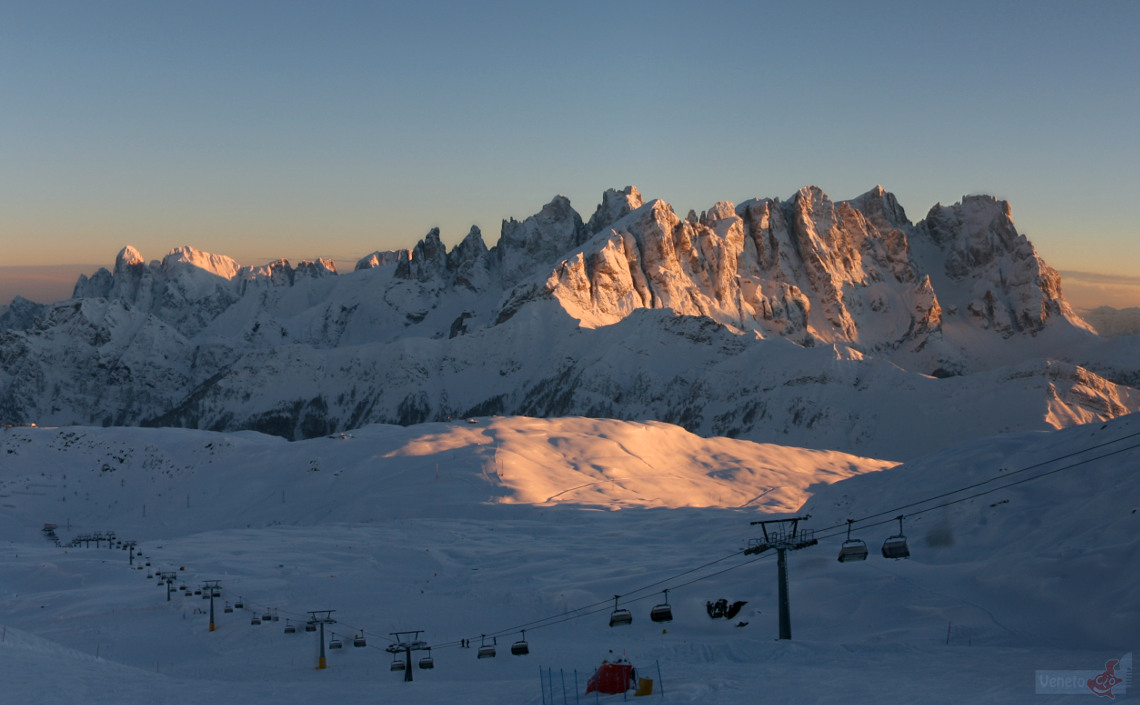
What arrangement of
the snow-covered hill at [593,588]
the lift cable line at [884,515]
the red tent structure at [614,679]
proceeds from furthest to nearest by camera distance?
the lift cable line at [884,515] → the snow-covered hill at [593,588] → the red tent structure at [614,679]

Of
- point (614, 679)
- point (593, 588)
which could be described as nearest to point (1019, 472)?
point (593, 588)

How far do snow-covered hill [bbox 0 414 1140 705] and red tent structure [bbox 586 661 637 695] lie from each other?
1242 millimetres

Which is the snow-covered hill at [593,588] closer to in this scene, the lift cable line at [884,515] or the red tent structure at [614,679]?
the lift cable line at [884,515]

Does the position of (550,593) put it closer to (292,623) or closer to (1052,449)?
(292,623)

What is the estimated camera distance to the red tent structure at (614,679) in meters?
43.2

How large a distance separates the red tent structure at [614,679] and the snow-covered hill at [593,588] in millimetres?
1242

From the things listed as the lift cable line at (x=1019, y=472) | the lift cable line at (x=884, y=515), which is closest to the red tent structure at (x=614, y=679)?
the lift cable line at (x=884, y=515)

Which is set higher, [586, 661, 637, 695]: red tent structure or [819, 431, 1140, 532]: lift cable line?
[819, 431, 1140, 532]: lift cable line

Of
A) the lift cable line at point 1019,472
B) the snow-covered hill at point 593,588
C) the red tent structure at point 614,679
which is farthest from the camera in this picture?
the lift cable line at point 1019,472

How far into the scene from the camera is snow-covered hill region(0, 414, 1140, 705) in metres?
47.1

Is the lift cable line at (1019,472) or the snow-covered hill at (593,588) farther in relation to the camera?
the lift cable line at (1019,472)

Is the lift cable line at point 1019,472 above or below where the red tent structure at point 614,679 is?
above

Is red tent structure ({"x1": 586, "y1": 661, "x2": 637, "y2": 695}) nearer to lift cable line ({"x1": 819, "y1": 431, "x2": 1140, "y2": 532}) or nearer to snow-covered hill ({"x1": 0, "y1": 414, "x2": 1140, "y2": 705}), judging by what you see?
snow-covered hill ({"x1": 0, "y1": 414, "x2": 1140, "y2": 705})

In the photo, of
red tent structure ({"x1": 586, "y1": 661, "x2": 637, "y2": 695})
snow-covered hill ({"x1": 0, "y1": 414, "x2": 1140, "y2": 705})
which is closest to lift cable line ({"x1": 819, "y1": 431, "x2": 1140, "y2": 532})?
snow-covered hill ({"x1": 0, "y1": 414, "x2": 1140, "y2": 705})
